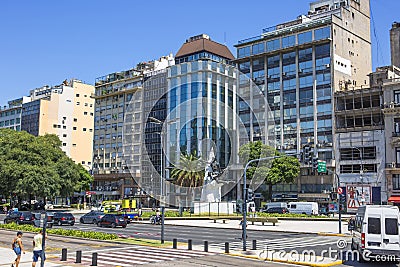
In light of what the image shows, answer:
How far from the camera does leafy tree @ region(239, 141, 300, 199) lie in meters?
75.4

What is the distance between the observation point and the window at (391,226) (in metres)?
A: 20.2

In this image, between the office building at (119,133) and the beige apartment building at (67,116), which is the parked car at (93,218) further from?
the beige apartment building at (67,116)

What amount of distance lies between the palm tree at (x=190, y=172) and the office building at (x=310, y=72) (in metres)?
15.5

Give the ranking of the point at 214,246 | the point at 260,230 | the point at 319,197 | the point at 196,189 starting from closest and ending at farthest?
1. the point at 214,246
2. the point at 260,230
3. the point at 196,189
4. the point at 319,197

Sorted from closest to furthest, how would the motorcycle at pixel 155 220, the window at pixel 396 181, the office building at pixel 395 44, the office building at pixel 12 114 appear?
the motorcycle at pixel 155 220 → the window at pixel 396 181 → the office building at pixel 395 44 → the office building at pixel 12 114

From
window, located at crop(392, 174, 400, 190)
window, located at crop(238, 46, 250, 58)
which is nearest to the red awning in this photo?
window, located at crop(392, 174, 400, 190)

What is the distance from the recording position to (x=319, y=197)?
7575 cm

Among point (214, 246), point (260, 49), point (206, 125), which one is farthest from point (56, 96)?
point (214, 246)

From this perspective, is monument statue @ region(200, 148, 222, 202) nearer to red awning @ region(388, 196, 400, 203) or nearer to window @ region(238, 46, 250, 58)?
red awning @ region(388, 196, 400, 203)

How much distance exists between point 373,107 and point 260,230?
3973 cm

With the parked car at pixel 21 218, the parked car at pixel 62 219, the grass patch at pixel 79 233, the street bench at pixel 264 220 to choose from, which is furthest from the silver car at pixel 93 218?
the street bench at pixel 264 220

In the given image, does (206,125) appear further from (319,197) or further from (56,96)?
(56,96)
